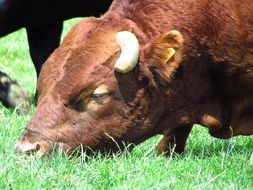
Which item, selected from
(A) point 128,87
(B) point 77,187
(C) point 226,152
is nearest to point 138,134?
(A) point 128,87

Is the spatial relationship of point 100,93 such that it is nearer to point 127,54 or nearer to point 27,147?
point 127,54

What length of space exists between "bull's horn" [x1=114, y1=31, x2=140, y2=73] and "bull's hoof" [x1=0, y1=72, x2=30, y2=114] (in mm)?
2307

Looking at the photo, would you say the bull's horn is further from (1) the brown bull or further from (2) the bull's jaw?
(2) the bull's jaw

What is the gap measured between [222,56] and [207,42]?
0.44 feet

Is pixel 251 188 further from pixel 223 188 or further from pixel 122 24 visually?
pixel 122 24

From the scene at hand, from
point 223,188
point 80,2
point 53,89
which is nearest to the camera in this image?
point 223,188

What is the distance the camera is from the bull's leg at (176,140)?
5.57m

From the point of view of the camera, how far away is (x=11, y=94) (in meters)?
7.11

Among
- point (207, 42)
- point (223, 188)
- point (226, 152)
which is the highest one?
point (207, 42)

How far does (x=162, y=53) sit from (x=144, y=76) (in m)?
0.17

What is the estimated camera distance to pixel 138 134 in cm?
505

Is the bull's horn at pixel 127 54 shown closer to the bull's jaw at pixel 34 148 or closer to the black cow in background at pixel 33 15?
the bull's jaw at pixel 34 148

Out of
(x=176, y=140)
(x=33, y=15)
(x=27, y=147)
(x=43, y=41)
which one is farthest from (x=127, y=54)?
(x=43, y=41)

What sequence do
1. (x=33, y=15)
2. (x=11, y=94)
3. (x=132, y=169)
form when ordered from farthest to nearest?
(x=33, y=15) < (x=11, y=94) < (x=132, y=169)
